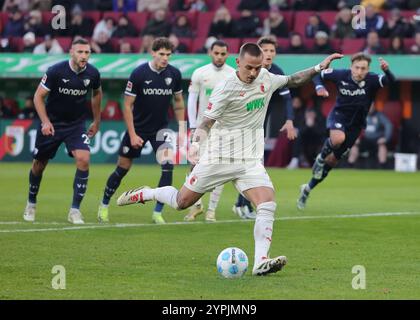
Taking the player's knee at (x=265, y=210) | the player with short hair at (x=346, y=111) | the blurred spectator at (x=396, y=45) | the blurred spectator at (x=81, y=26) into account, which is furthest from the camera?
the blurred spectator at (x=81, y=26)

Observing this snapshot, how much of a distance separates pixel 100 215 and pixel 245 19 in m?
14.1

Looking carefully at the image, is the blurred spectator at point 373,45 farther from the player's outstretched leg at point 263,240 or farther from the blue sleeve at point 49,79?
the player's outstretched leg at point 263,240

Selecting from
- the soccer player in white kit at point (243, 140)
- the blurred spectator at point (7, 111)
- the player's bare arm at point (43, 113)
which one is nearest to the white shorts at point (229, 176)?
the soccer player in white kit at point (243, 140)

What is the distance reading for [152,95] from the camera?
14398 mm

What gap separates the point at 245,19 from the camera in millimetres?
27578

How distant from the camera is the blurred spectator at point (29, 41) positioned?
96.3ft

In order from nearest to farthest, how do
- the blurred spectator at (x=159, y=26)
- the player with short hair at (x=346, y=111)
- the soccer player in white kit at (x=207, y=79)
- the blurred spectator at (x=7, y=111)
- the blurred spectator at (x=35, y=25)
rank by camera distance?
the soccer player in white kit at (x=207, y=79) < the player with short hair at (x=346, y=111) < the blurred spectator at (x=159, y=26) < the blurred spectator at (x=7, y=111) < the blurred spectator at (x=35, y=25)

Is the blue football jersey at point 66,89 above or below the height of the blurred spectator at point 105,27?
below

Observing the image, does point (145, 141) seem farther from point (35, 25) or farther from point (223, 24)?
point (35, 25)

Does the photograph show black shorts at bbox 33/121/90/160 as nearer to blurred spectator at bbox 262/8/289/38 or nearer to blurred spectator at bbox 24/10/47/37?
blurred spectator at bbox 262/8/289/38

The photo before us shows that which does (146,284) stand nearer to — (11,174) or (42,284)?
(42,284)

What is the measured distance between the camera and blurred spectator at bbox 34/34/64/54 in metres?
28.7

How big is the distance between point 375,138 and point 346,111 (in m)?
10.4

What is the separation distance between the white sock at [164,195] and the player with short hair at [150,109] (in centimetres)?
295
